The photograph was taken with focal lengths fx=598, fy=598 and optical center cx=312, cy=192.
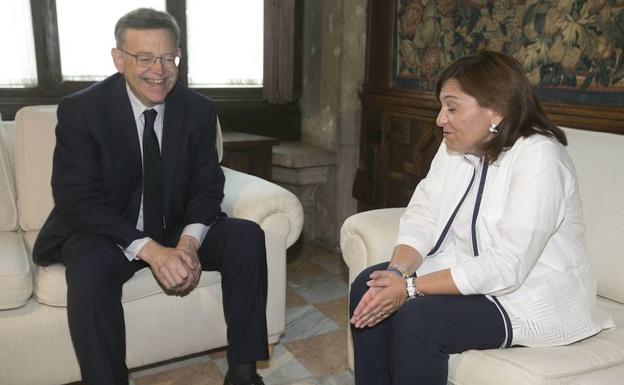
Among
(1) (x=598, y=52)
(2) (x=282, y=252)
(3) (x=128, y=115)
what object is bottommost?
(2) (x=282, y=252)

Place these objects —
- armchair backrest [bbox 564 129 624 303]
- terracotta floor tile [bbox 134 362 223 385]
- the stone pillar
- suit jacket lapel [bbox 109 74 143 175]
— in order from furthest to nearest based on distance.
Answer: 1. the stone pillar
2. terracotta floor tile [bbox 134 362 223 385]
3. suit jacket lapel [bbox 109 74 143 175]
4. armchair backrest [bbox 564 129 624 303]

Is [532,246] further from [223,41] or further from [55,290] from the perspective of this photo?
[223,41]

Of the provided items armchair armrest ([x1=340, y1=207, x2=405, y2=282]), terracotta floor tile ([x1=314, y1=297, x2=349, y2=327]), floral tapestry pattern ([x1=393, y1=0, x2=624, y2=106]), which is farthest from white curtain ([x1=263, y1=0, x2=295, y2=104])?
armchair armrest ([x1=340, y1=207, x2=405, y2=282])

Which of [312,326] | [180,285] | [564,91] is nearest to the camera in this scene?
[180,285]

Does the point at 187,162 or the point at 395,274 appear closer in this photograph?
the point at 395,274

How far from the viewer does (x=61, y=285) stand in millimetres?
1805

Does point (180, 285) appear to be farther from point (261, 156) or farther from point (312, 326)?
point (261, 156)

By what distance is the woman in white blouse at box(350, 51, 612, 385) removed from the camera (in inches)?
55.2

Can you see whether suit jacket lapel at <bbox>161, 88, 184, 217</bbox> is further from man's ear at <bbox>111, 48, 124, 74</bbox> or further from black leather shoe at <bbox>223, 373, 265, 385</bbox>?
black leather shoe at <bbox>223, 373, 265, 385</bbox>

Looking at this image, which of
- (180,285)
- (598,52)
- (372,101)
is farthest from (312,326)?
(598,52)

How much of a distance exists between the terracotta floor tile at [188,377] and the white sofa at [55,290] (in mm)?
82

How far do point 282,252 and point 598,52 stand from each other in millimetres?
1276

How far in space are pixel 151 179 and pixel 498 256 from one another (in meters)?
1.11

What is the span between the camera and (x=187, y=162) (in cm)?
202
